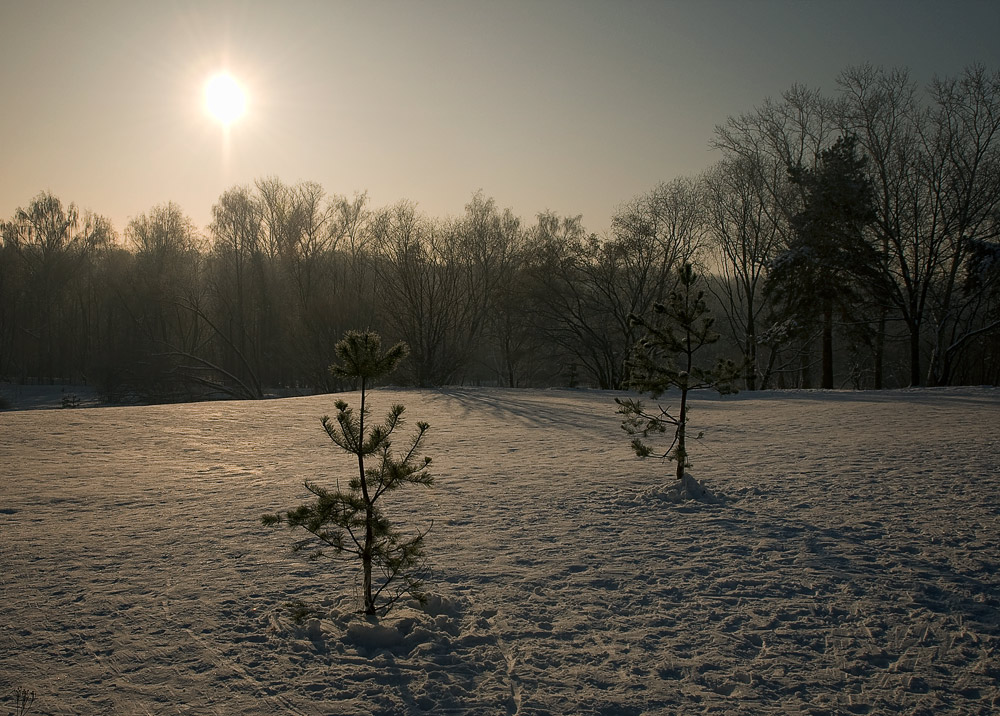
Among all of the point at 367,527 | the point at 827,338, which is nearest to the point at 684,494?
the point at 367,527

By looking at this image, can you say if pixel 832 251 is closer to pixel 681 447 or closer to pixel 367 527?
pixel 681 447

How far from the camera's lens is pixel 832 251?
2297 centimetres

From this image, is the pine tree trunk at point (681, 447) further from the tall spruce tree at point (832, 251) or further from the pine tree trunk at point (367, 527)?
the tall spruce tree at point (832, 251)

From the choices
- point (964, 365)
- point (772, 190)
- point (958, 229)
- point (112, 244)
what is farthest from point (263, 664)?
point (112, 244)

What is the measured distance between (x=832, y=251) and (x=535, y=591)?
23032 mm

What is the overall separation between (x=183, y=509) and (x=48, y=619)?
2778 mm

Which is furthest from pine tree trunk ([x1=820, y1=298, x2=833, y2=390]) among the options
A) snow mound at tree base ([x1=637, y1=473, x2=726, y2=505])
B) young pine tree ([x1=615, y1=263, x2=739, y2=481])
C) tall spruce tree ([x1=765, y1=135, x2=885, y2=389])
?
snow mound at tree base ([x1=637, y1=473, x2=726, y2=505])

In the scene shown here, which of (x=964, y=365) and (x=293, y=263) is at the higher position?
(x=293, y=263)

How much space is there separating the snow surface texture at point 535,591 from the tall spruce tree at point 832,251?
1498cm

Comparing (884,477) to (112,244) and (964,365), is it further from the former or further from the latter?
(112,244)

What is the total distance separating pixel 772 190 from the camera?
29.5 metres

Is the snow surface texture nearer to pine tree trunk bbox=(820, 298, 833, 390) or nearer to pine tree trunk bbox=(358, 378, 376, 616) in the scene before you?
pine tree trunk bbox=(358, 378, 376, 616)

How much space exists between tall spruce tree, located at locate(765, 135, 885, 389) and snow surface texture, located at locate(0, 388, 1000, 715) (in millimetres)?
14975

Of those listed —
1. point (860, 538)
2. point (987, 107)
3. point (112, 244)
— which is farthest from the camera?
point (112, 244)
